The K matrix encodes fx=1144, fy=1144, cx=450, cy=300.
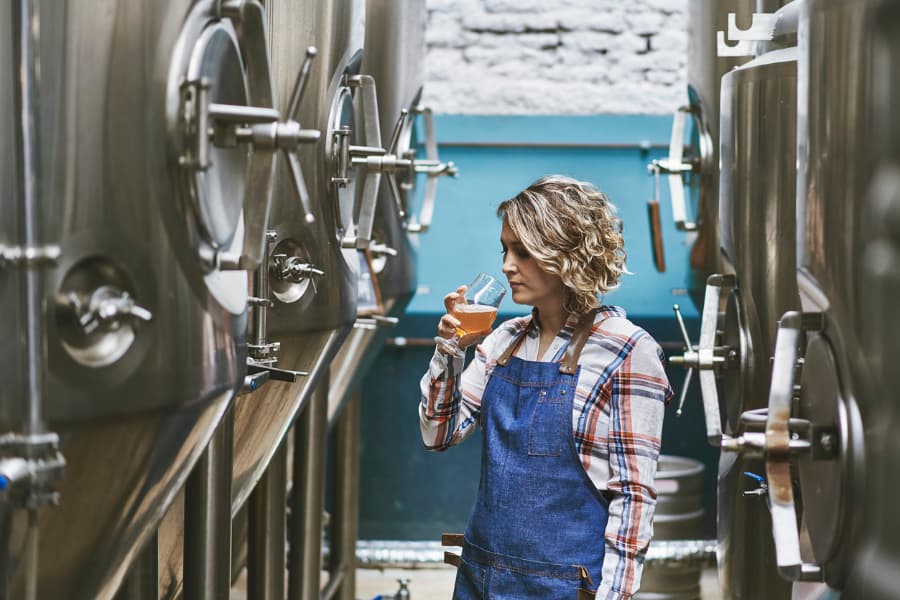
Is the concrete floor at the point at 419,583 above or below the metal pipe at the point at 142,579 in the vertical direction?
below

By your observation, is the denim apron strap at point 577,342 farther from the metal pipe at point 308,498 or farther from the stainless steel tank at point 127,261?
the metal pipe at point 308,498

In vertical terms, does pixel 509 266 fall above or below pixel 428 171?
below

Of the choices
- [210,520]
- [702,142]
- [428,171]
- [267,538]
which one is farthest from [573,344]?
[428,171]

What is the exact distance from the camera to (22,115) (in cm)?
108

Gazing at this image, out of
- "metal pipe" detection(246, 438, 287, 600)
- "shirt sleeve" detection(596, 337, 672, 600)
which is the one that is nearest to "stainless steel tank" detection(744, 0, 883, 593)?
"shirt sleeve" detection(596, 337, 672, 600)

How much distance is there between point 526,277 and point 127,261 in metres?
0.82

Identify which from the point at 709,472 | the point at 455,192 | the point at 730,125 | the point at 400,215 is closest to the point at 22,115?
the point at 730,125

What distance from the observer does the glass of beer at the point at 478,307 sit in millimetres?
1832

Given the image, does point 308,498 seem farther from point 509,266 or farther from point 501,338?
point 509,266

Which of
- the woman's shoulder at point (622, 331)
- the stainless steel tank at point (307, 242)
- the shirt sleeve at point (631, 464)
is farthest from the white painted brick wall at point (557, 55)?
the shirt sleeve at point (631, 464)

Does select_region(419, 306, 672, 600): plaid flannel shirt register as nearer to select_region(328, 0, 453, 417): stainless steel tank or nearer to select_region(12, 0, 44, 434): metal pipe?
select_region(12, 0, 44, 434): metal pipe

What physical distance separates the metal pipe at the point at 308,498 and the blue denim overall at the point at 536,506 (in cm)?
115

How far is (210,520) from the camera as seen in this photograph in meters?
1.87

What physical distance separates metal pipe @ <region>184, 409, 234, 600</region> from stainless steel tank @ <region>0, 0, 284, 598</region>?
40 centimetres
